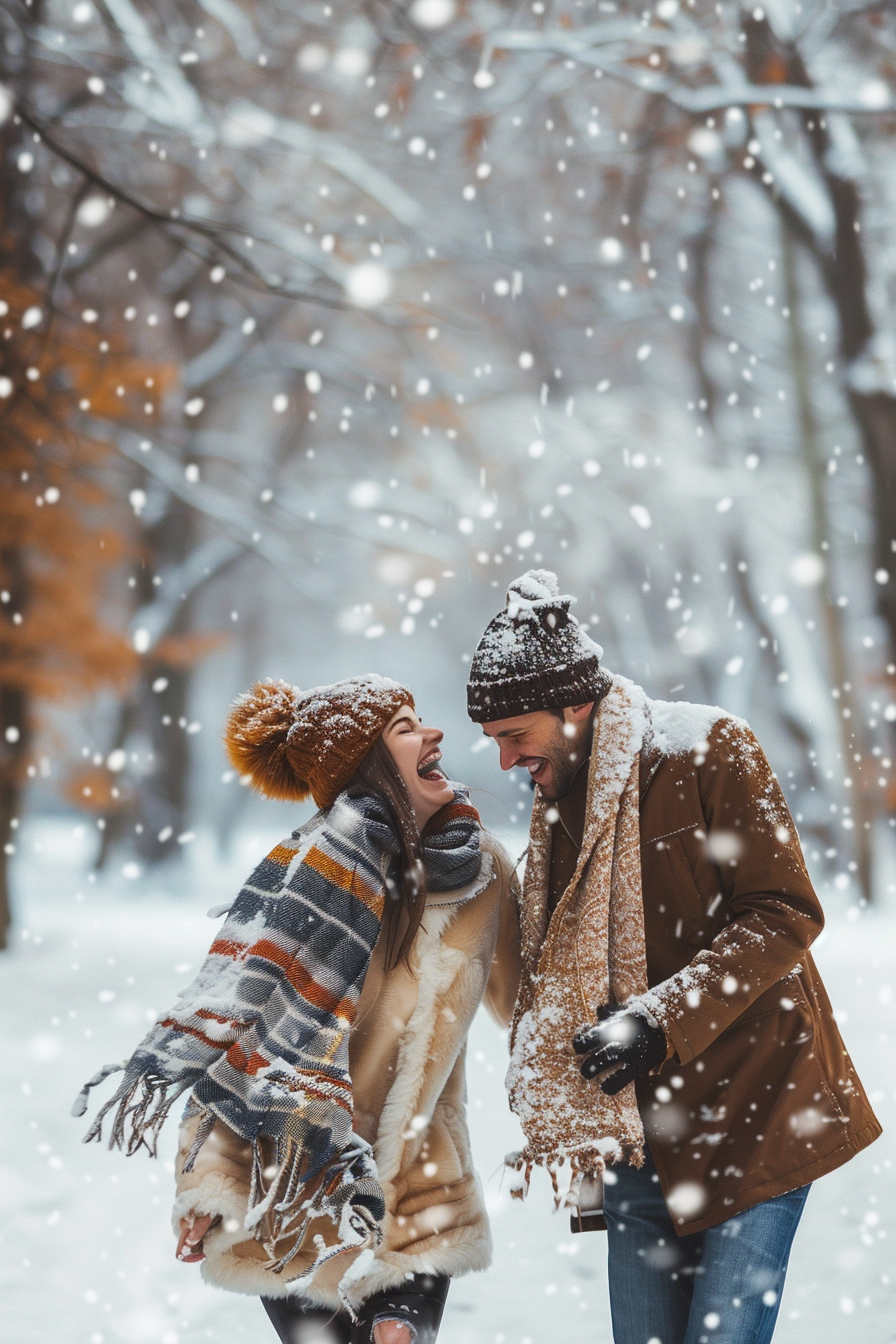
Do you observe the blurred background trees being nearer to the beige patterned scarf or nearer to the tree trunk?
the tree trunk

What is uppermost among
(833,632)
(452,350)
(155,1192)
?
(452,350)

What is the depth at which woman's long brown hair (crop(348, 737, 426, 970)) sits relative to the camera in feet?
6.24

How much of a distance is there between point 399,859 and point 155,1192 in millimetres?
2712

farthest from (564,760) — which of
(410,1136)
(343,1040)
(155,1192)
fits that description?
(155,1192)

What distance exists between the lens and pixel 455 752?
5.62 meters

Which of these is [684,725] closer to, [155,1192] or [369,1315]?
[369,1315]

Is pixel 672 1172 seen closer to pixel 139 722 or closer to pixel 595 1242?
pixel 595 1242

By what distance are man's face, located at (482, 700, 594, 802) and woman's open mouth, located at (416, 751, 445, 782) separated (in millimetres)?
172

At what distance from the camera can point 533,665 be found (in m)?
1.80

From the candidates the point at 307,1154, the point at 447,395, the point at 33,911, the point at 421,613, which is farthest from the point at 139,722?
the point at 307,1154

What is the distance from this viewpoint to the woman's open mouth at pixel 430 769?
78.9 inches

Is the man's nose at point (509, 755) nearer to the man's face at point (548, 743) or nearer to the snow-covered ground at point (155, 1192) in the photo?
the man's face at point (548, 743)

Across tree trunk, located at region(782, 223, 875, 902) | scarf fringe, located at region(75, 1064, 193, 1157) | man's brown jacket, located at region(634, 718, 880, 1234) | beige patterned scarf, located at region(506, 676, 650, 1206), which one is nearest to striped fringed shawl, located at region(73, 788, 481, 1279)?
scarf fringe, located at region(75, 1064, 193, 1157)

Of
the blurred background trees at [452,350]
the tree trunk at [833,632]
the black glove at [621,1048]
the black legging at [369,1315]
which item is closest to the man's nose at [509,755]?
the black glove at [621,1048]
